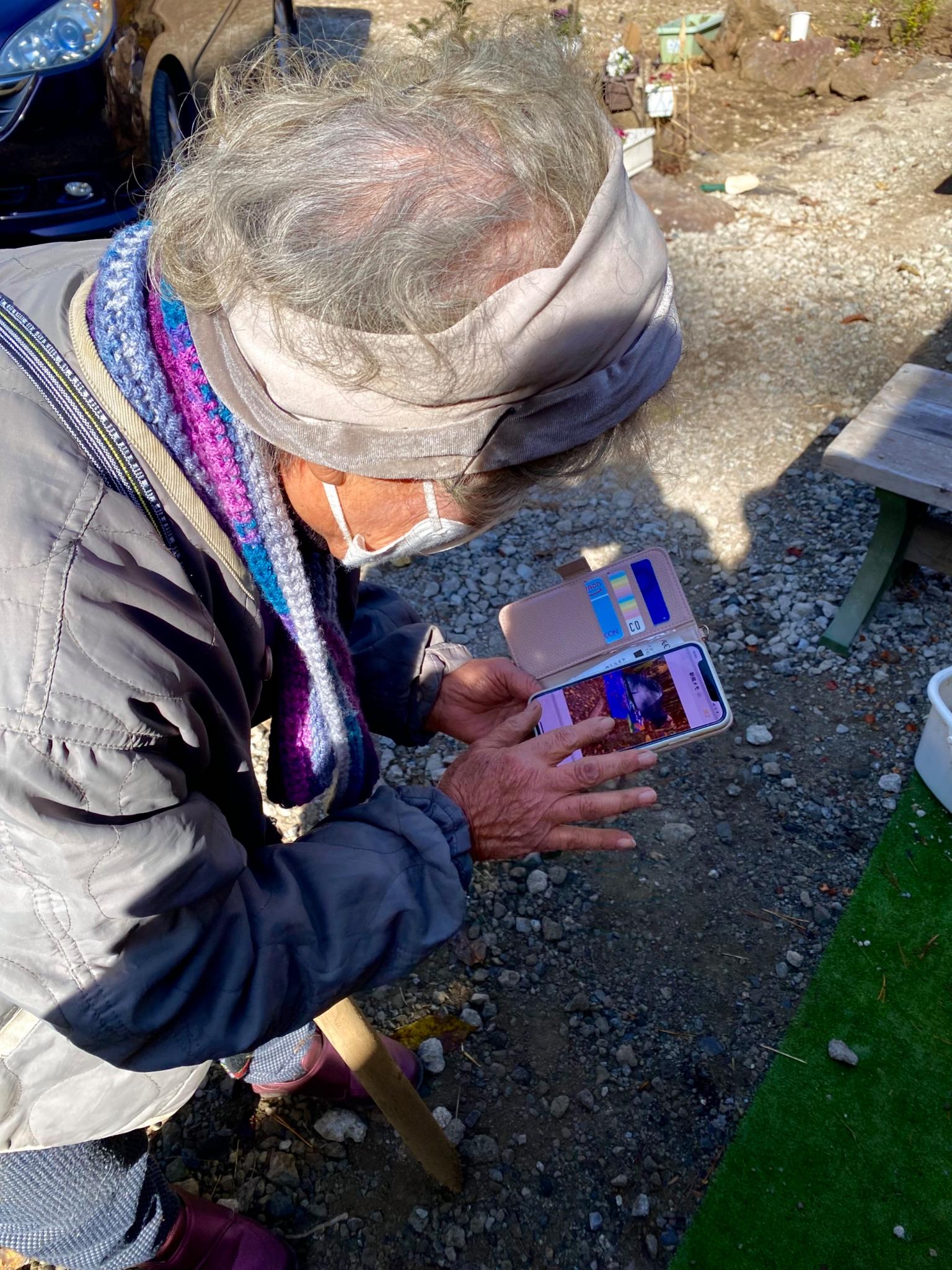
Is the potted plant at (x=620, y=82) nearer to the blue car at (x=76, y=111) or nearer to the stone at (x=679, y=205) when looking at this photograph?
the stone at (x=679, y=205)

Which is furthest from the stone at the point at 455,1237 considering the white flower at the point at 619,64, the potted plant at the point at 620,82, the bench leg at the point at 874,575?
the white flower at the point at 619,64

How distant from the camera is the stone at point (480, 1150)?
7.75ft

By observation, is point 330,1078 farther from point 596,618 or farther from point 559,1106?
point 596,618

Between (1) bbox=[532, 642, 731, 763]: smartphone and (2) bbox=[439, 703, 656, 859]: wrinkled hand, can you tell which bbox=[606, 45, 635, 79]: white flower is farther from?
(2) bbox=[439, 703, 656, 859]: wrinkled hand

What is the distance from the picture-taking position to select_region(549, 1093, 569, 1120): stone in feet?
7.95

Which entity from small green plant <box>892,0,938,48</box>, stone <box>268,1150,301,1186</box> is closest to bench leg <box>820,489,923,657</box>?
stone <box>268,1150,301,1186</box>

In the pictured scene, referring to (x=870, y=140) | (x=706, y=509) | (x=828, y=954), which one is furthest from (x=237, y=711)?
(x=870, y=140)

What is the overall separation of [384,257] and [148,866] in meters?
0.77

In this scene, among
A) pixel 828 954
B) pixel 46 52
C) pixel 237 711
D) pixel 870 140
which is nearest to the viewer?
pixel 237 711

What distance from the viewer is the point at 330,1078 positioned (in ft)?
7.95

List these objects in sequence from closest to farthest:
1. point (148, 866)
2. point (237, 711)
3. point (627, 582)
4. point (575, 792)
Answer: point (148, 866), point (237, 711), point (575, 792), point (627, 582)

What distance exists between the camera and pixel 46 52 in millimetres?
3842

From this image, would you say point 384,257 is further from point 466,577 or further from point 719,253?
point 719,253

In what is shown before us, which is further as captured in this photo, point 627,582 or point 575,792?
point 627,582
